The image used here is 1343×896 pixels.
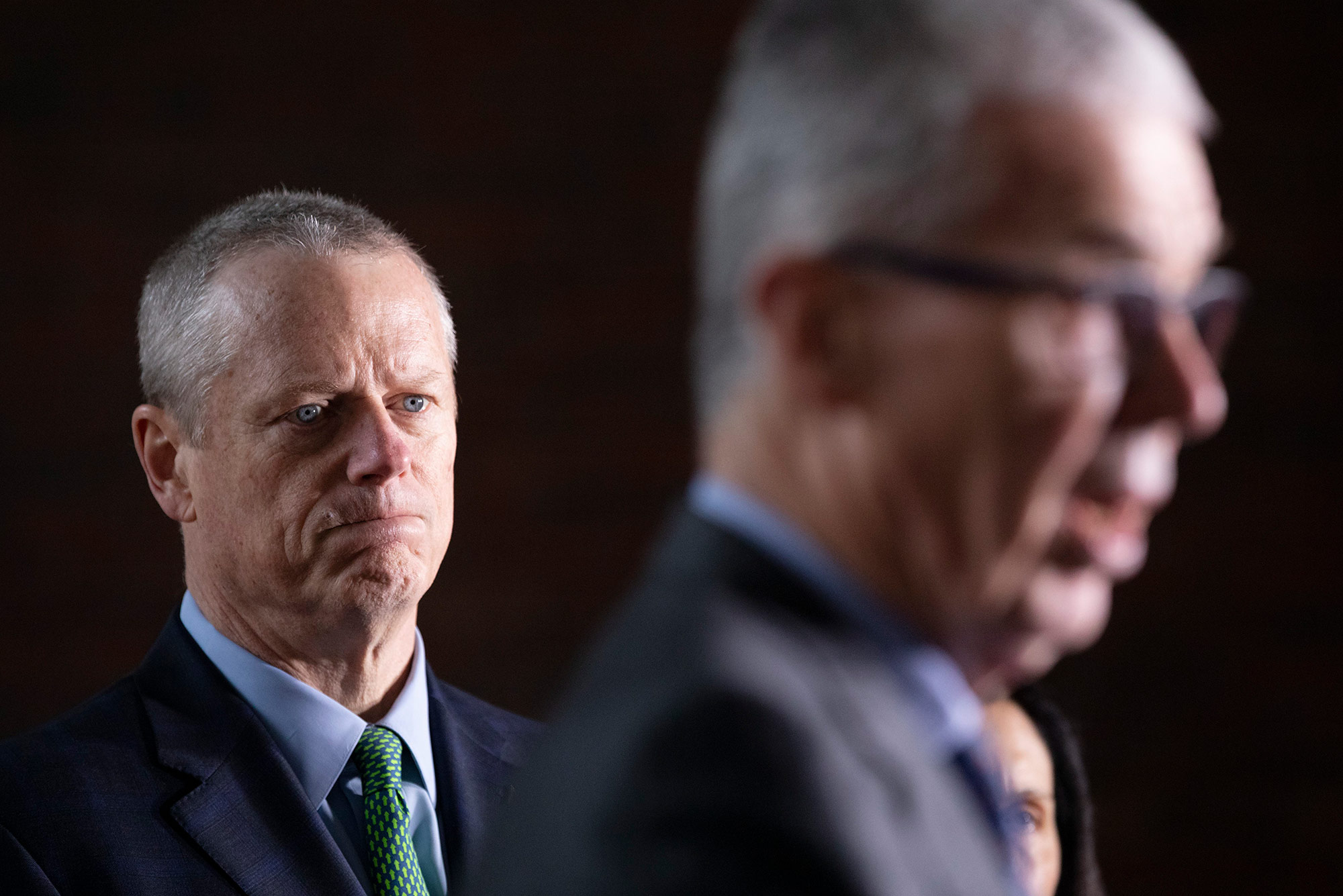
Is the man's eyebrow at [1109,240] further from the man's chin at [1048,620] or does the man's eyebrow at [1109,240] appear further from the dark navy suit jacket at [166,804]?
the dark navy suit jacket at [166,804]

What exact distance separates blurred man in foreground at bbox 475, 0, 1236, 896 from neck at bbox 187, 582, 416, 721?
1.02 metres

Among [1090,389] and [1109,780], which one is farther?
[1109,780]

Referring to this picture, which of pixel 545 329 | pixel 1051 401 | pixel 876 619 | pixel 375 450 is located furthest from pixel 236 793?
pixel 545 329

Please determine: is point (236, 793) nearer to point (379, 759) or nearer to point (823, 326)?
point (379, 759)

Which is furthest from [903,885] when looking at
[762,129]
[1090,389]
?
[762,129]

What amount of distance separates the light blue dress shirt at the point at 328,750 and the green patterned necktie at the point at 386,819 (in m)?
0.01

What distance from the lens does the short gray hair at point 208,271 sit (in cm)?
179

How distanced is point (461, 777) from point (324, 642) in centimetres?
27

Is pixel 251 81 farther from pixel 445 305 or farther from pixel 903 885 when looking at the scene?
pixel 903 885

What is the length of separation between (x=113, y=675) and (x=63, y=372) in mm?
928

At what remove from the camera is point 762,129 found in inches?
31.4

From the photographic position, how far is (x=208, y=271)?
5.98 feet

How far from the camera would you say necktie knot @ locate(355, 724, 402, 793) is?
1.72 metres

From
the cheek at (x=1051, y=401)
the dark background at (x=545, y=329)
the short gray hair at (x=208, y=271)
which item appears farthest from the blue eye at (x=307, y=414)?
the dark background at (x=545, y=329)
